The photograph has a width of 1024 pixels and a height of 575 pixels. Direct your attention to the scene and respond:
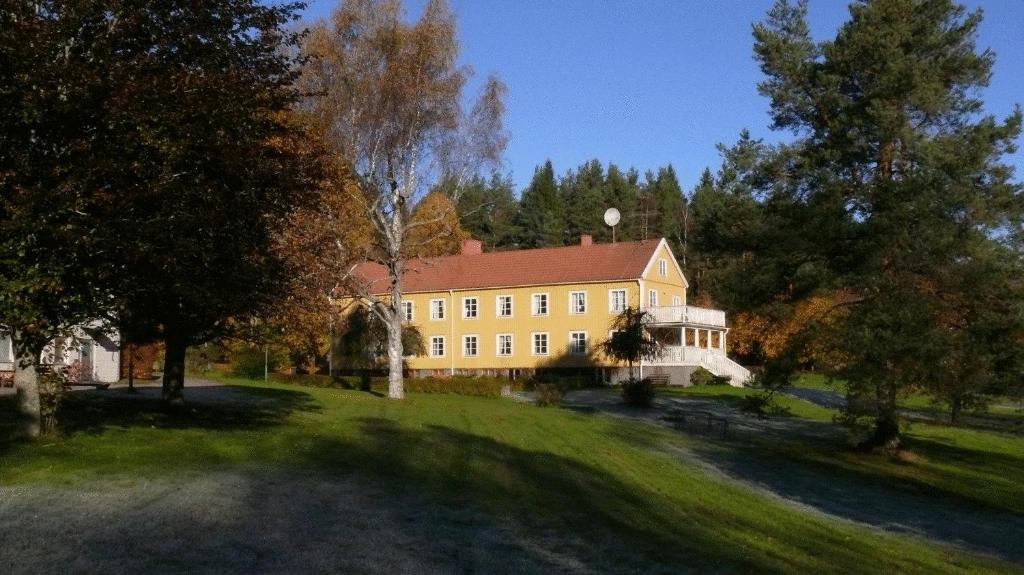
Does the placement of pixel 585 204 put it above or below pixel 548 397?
above

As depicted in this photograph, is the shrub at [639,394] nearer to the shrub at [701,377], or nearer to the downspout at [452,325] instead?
the shrub at [701,377]

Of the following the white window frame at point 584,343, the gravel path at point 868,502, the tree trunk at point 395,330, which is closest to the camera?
the gravel path at point 868,502

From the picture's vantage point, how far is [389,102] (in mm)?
35000

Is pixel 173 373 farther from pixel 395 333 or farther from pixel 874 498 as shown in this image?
pixel 874 498

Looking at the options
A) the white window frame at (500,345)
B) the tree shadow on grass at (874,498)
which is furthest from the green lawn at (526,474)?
the white window frame at (500,345)

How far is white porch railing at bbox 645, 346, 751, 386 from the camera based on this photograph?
51.8 meters

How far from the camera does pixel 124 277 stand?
16047 mm

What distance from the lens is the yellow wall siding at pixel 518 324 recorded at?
55344 millimetres

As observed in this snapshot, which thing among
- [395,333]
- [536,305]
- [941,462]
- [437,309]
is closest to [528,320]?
[536,305]

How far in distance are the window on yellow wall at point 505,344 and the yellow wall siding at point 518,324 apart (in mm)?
225

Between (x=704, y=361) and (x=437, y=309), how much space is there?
17.5 metres

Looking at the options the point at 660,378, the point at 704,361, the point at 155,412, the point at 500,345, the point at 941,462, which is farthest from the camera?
the point at 500,345

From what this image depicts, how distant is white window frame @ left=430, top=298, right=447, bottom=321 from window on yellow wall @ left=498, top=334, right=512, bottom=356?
4.31m

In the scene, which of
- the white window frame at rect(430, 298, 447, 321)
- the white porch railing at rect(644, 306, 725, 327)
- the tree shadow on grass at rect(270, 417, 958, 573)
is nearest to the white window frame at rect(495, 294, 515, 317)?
the white window frame at rect(430, 298, 447, 321)
